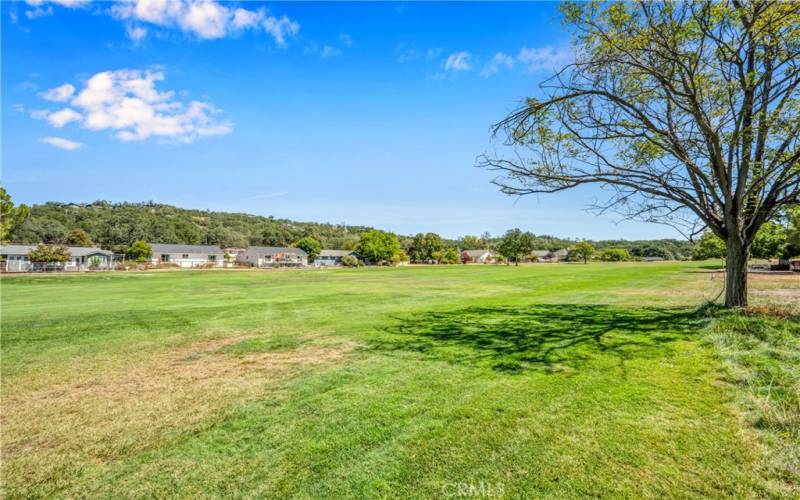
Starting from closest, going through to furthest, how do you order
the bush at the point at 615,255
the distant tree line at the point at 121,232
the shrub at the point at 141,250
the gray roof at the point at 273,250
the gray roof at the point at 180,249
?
the shrub at the point at 141,250
the gray roof at the point at 180,249
the distant tree line at the point at 121,232
the gray roof at the point at 273,250
the bush at the point at 615,255

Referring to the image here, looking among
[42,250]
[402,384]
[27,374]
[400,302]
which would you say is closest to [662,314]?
[400,302]

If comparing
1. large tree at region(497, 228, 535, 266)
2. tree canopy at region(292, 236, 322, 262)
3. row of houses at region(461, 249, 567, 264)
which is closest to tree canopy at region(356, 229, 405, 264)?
tree canopy at region(292, 236, 322, 262)

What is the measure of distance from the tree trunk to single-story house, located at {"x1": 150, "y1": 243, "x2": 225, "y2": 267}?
305 ft

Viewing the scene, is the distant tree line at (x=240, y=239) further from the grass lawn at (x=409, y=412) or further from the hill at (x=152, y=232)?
the grass lawn at (x=409, y=412)

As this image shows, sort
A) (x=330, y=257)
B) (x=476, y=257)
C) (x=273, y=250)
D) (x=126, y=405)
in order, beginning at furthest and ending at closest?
(x=476, y=257), (x=330, y=257), (x=273, y=250), (x=126, y=405)

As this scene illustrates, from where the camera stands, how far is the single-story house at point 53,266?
5504 centimetres

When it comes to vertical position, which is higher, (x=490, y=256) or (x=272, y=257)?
(x=490, y=256)

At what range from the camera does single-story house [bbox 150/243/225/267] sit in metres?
86.5

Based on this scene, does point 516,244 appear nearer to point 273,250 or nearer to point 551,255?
point 551,255

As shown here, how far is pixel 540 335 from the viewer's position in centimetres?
883

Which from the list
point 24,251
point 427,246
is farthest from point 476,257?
point 24,251

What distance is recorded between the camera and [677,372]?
19.4ft

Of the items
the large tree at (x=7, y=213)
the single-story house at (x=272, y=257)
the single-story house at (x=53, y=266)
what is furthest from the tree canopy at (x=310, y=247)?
the large tree at (x=7, y=213)

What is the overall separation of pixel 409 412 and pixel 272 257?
330 ft
